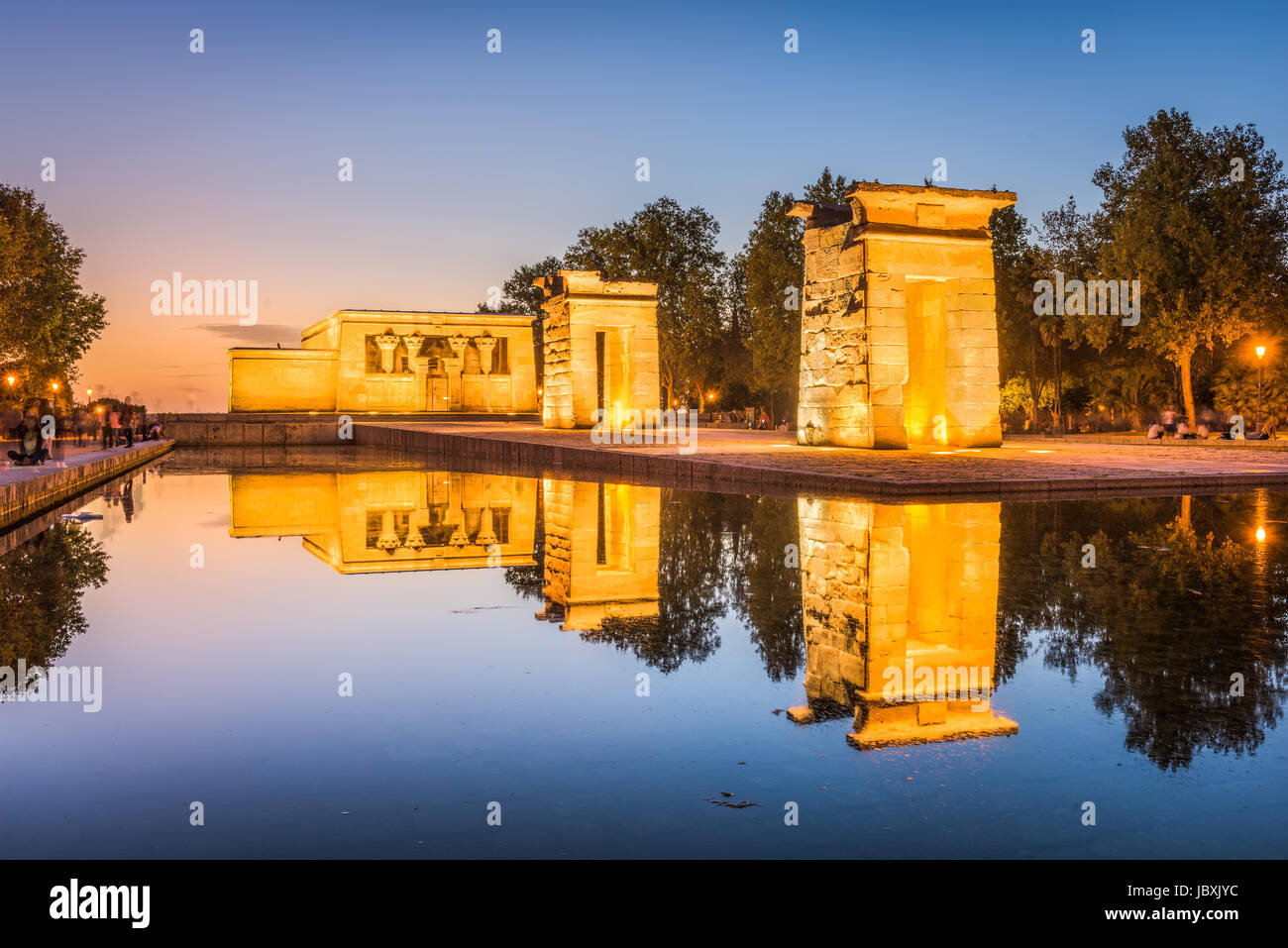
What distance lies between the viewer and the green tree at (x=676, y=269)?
181ft

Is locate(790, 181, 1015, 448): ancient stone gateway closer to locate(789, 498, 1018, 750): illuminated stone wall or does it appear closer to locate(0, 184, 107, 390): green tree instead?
locate(789, 498, 1018, 750): illuminated stone wall

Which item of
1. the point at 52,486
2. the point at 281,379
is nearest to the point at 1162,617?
the point at 52,486

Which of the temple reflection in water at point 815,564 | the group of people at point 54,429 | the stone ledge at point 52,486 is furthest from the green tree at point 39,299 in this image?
the temple reflection in water at point 815,564

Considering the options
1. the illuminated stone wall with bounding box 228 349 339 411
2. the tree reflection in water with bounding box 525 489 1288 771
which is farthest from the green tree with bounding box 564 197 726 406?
the tree reflection in water with bounding box 525 489 1288 771

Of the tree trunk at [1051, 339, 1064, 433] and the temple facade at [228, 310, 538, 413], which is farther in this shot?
the temple facade at [228, 310, 538, 413]

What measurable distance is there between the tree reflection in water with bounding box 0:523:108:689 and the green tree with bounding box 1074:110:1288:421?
3507cm

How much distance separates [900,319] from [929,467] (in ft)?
17.1

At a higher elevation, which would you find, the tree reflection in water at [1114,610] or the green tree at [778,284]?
the green tree at [778,284]

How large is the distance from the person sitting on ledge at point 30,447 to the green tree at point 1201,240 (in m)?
33.5

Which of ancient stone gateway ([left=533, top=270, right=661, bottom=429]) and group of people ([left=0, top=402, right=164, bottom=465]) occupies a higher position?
ancient stone gateway ([left=533, top=270, right=661, bottom=429])

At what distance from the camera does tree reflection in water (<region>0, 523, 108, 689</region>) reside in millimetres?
5990

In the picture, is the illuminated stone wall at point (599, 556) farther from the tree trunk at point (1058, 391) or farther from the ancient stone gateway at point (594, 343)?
the tree trunk at point (1058, 391)

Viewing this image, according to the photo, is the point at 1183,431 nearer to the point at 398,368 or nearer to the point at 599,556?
the point at 599,556

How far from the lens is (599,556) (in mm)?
9672
